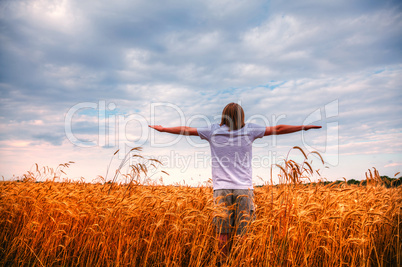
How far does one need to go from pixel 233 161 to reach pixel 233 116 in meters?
0.67

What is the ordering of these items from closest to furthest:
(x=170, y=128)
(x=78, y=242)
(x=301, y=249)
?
(x=301, y=249), (x=78, y=242), (x=170, y=128)

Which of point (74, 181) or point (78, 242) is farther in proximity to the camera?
point (74, 181)

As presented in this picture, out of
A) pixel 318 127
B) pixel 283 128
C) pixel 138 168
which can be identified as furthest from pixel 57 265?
pixel 318 127

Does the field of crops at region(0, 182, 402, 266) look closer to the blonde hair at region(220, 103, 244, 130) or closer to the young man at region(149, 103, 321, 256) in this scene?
the young man at region(149, 103, 321, 256)

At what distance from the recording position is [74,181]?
1098 centimetres

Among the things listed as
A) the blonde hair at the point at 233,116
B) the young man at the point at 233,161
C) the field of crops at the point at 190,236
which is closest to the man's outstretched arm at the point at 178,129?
the young man at the point at 233,161

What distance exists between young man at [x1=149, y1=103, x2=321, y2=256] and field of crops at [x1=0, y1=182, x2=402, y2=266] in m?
0.22

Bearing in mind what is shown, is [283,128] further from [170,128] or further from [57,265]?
[57,265]

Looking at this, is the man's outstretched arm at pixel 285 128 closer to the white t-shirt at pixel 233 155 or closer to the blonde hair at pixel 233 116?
the white t-shirt at pixel 233 155

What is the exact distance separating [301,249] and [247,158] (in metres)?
1.42

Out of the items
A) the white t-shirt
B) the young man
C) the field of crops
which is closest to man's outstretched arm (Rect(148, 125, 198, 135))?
the young man

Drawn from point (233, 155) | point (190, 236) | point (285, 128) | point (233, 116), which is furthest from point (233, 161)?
point (190, 236)

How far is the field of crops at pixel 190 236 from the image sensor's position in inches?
123

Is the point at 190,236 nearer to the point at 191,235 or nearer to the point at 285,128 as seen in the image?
the point at 191,235
